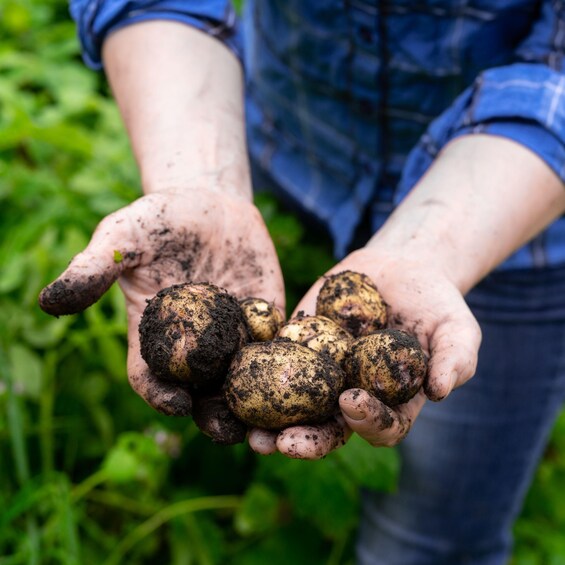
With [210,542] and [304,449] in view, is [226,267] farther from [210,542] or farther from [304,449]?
[210,542]

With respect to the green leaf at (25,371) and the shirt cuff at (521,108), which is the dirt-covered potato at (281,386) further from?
the green leaf at (25,371)

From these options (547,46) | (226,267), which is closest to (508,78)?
(547,46)

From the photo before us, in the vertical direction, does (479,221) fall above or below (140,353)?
above

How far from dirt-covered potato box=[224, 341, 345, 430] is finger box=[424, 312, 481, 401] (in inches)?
9.5

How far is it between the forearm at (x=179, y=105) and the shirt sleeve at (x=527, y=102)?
24.5 inches

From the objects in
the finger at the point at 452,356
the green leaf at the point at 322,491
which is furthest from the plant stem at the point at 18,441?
the finger at the point at 452,356

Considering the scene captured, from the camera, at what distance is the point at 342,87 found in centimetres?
255

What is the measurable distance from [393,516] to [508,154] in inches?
55.9

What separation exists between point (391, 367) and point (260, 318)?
0.41 meters

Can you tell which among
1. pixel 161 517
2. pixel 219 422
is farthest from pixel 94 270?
pixel 161 517

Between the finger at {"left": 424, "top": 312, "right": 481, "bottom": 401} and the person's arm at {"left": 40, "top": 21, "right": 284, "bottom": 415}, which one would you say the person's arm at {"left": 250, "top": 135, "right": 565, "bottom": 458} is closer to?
the finger at {"left": 424, "top": 312, "right": 481, "bottom": 401}

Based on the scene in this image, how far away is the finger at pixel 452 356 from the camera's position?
166 cm

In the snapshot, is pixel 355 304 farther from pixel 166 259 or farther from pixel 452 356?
pixel 166 259

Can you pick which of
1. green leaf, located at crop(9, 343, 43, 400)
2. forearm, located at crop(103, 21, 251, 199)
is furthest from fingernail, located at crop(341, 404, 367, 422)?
green leaf, located at crop(9, 343, 43, 400)
